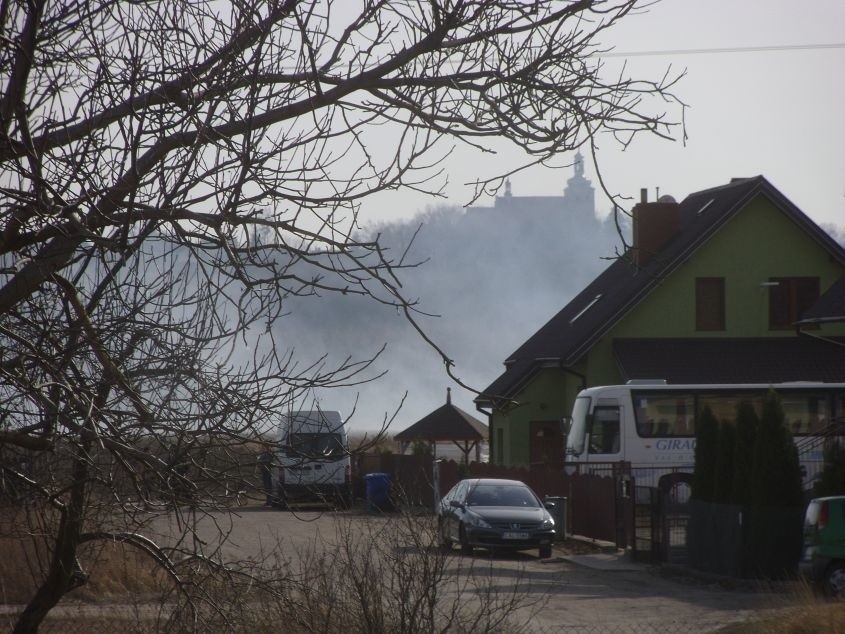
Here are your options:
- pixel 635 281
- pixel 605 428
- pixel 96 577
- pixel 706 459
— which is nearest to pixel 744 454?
pixel 706 459

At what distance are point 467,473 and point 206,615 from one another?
26.0 m

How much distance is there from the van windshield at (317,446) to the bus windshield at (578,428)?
2678 cm

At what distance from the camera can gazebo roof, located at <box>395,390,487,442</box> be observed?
44.5 metres

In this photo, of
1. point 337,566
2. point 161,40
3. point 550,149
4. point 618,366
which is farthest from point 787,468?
point 618,366

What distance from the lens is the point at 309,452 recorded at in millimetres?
5953

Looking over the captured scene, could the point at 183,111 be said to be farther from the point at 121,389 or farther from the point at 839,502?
the point at 839,502

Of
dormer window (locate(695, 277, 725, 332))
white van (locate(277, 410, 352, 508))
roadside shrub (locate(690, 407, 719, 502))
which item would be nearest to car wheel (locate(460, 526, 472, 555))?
roadside shrub (locate(690, 407, 719, 502))

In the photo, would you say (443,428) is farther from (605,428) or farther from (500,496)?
(500,496)

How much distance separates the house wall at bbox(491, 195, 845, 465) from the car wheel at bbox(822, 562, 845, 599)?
21.3m

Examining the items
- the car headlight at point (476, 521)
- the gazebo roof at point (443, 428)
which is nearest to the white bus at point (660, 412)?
the car headlight at point (476, 521)

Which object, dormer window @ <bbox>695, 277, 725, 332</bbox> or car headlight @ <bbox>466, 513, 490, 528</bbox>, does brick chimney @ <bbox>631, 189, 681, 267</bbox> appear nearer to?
dormer window @ <bbox>695, 277, 725, 332</bbox>

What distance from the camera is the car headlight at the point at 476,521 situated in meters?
22.3

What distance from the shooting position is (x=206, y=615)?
23.3 feet

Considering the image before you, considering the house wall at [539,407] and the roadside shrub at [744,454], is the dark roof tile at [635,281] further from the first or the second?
the roadside shrub at [744,454]
